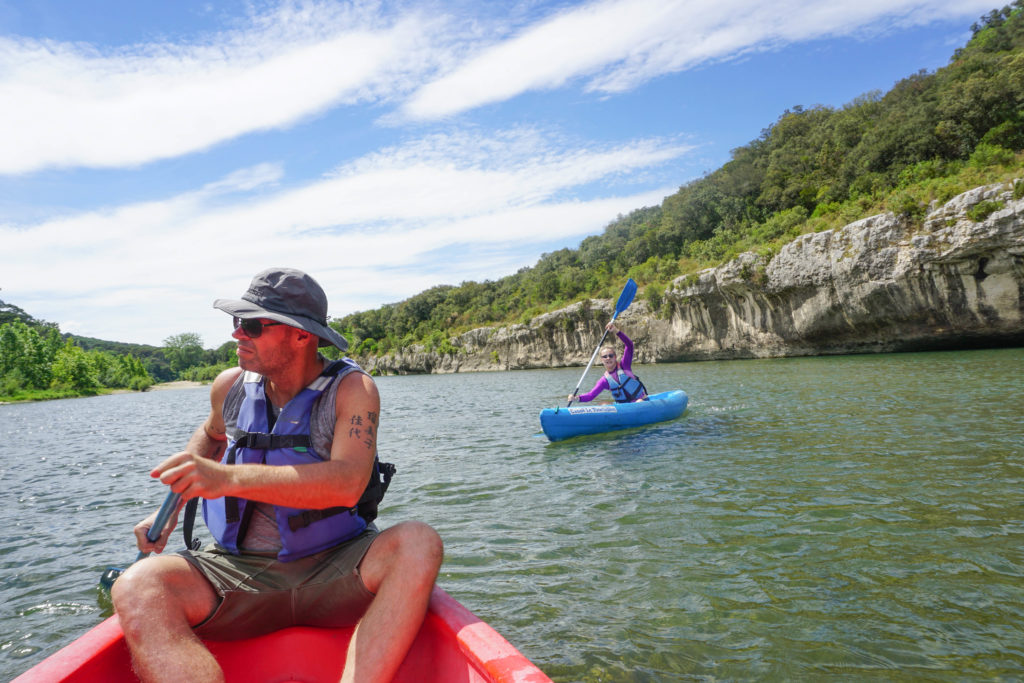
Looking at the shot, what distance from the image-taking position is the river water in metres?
2.87

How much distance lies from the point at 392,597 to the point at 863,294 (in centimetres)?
2574

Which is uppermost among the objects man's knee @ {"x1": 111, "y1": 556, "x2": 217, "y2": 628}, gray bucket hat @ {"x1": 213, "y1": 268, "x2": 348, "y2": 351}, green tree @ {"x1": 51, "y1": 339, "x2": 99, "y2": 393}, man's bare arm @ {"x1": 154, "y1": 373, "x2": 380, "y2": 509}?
green tree @ {"x1": 51, "y1": 339, "x2": 99, "y2": 393}

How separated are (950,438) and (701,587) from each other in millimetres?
5098

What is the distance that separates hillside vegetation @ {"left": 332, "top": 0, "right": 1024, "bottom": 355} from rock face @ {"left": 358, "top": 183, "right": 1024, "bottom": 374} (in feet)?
3.19

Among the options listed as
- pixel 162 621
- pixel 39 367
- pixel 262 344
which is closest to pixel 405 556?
pixel 162 621

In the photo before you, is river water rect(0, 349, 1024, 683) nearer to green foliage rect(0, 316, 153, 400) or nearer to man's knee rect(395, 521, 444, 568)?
man's knee rect(395, 521, 444, 568)

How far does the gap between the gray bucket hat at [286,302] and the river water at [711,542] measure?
2085 millimetres

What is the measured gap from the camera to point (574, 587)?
148 inches

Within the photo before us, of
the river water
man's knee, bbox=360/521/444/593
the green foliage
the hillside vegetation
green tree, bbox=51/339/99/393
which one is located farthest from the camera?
green tree, bbox=51/339/99/393

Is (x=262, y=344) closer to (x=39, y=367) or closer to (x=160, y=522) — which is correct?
(x=160, y=522)

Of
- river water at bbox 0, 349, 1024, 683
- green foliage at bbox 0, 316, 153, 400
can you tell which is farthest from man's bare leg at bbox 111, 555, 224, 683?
green foliage at bbox 0, 316, 153, 400

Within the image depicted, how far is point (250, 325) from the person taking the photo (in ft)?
6.79

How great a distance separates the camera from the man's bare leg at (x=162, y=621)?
1.70m

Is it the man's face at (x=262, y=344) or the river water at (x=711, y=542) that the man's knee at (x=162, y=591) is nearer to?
the man's face at (x=262, y=344)
